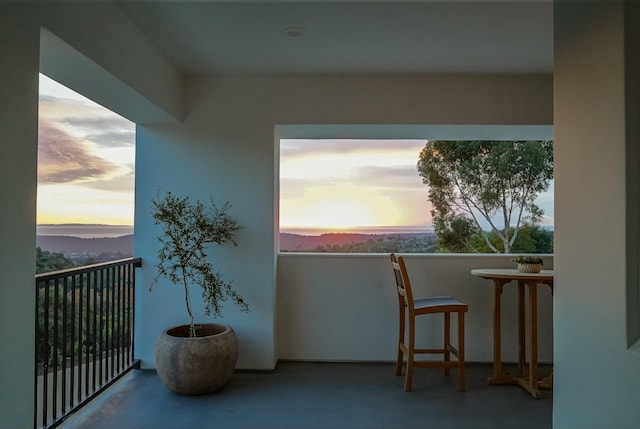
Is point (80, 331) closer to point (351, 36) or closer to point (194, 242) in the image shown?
point (194, 242)

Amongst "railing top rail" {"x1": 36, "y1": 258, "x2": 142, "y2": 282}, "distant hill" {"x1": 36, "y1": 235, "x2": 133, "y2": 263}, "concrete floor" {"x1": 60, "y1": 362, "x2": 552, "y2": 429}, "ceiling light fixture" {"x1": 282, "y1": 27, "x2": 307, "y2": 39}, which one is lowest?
"concrete floor" {"x1": 60, "y1": 362, "x2": 552, "y2": 429}

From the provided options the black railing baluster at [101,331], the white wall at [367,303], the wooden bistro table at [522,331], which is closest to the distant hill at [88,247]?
the black railing baluster at [101,331]

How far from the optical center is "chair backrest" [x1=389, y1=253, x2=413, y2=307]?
3.17 metres

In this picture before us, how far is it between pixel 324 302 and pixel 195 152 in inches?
69.1

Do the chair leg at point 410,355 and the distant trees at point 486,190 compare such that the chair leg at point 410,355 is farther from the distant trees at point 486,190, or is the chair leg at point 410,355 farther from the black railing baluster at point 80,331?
the distant trees at point 486,190

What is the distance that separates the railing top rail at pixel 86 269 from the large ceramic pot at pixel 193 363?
67 centimetres

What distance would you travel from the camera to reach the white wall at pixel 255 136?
3.69m

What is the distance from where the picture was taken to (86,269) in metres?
2.89

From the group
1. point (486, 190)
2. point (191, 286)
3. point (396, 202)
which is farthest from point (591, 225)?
point (486, 190)

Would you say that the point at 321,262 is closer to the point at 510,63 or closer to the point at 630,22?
the point at 510,63

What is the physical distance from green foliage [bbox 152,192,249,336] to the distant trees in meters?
3.60

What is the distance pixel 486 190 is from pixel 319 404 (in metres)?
4.37

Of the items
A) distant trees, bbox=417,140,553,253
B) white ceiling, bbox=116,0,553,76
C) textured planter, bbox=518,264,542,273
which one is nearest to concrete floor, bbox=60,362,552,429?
textured planter, bbox=518,264,542,273

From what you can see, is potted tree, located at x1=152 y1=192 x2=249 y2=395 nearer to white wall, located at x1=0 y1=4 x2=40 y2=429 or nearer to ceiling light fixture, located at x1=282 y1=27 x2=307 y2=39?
white wall, located at x1=0 y1=4 x2=40 y2=429
